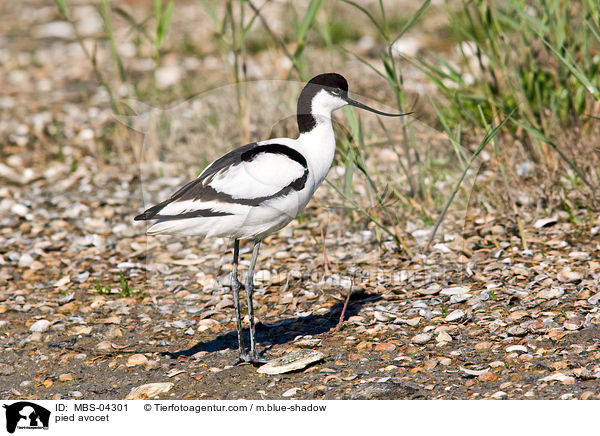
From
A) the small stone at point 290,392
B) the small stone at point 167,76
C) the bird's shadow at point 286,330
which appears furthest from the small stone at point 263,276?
the small stone at point 167,76

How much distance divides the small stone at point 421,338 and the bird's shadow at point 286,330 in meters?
0.42

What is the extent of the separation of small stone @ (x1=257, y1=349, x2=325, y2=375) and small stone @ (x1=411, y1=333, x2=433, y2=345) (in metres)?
0.44

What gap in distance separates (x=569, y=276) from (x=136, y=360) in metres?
2.16

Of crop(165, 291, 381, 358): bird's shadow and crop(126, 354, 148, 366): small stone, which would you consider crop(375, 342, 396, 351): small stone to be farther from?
crop(126, 354, 148, 366): small stone

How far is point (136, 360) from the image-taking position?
145 inches

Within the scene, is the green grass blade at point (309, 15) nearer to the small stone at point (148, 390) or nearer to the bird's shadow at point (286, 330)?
the bird's shadow at point (286, 330)

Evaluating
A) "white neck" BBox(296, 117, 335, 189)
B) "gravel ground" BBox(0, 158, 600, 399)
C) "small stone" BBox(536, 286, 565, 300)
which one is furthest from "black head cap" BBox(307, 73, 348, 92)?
"small stone" BBox(536, 286, 565, 300)

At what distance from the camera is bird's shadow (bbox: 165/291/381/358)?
3.77 metres

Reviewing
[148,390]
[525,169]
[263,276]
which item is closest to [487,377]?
[148,390]

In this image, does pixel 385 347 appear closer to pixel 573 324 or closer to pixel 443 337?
pixel 443 337

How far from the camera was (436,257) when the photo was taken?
172 inches

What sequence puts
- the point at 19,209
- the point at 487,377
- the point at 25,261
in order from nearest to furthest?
1. the point at 487,377
2. the point at 25,261
3. the point at 19,209

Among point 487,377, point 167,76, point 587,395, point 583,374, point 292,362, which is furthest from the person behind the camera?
point 167,76
